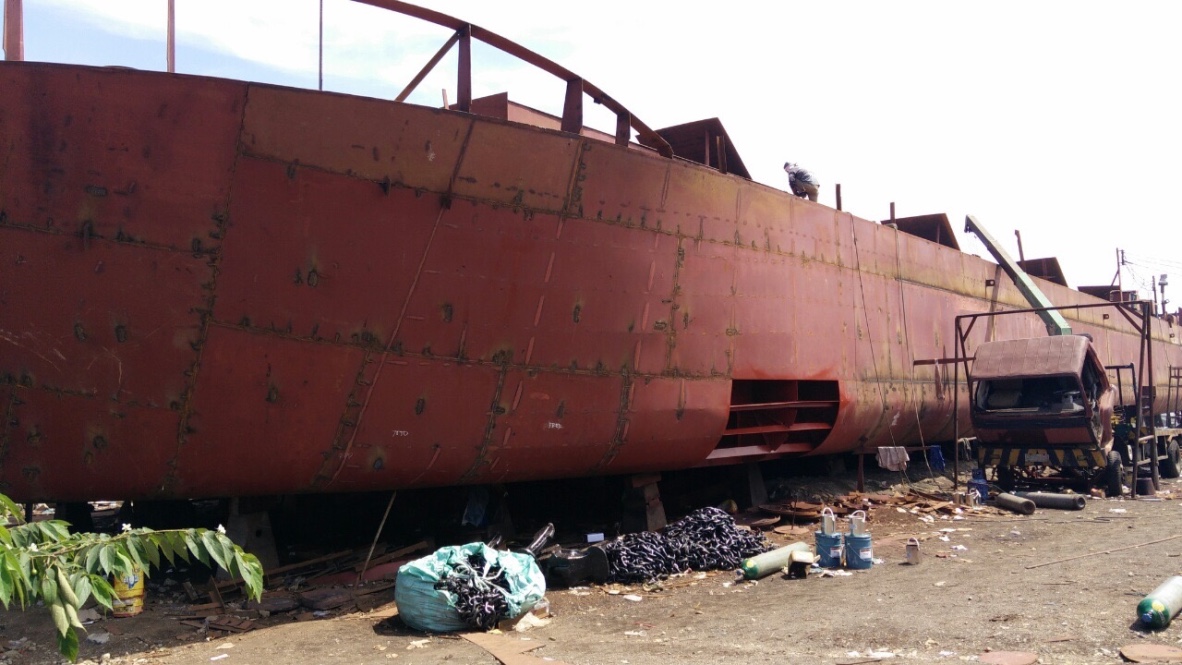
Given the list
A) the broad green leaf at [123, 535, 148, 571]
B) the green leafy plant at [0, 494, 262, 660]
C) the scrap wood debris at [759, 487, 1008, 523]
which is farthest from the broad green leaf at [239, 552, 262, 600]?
the scrap wood debris at [759, 487, 1008, 523]

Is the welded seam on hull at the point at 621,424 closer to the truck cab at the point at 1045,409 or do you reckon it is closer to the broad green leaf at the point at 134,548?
the broad green leaf at the point at 134,548

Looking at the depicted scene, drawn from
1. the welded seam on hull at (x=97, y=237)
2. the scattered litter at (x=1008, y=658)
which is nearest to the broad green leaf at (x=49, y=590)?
the welded seam on hull at (x=97, y=237)

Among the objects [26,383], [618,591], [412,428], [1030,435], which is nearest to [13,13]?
[26,383]

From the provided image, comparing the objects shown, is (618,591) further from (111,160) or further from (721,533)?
(111,160)

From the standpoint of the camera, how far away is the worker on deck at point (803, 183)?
1059 cm

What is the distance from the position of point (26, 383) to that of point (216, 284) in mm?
1281

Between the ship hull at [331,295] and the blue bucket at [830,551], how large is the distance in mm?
1566

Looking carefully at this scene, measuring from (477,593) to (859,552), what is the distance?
3374mm

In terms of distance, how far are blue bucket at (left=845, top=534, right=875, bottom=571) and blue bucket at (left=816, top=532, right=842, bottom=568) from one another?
9 centimetres

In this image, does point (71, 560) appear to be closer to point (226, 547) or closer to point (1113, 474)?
point (226, 547)

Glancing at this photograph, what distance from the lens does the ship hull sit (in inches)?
216

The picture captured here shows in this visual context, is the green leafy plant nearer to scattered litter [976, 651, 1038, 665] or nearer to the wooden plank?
the wooden plank

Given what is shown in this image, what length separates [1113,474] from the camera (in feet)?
38.6

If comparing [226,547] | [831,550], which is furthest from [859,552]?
[226,547]
